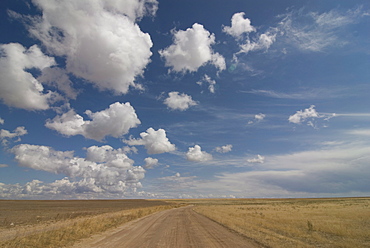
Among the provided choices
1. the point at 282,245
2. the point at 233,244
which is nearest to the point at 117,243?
the point at 233,244

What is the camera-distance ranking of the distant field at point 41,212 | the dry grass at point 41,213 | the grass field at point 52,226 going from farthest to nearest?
1. the distant field at point 41,212
2. the dry grass at point 41,213
3. the grass field at point 52,226

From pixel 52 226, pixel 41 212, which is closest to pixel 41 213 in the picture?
pixel 41 212

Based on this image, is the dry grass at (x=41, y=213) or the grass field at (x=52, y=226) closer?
the grass field at (x=52, y=226)

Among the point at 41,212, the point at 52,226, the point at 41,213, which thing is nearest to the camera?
the point at 52,226

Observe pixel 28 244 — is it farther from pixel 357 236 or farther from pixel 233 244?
pixel 357 236

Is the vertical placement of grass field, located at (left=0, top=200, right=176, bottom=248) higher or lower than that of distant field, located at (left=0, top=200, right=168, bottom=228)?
lower

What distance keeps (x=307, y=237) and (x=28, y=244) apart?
59.7 ft

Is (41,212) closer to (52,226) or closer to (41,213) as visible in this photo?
(41,213)

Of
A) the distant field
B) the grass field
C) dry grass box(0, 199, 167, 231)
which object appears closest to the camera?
the grass field

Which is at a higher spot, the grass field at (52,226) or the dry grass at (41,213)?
the dry grass at (41,213)

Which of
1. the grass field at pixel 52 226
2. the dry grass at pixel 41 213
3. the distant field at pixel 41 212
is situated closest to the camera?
the grass field at pixel 52 226

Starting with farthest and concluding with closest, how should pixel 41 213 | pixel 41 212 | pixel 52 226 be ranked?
1. pixel 41 212
2. pixel 41 213
3. pixel 52 226

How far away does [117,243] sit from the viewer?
552 inches

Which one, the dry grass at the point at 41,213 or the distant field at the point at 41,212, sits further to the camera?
the distant field at the point at 41,212
